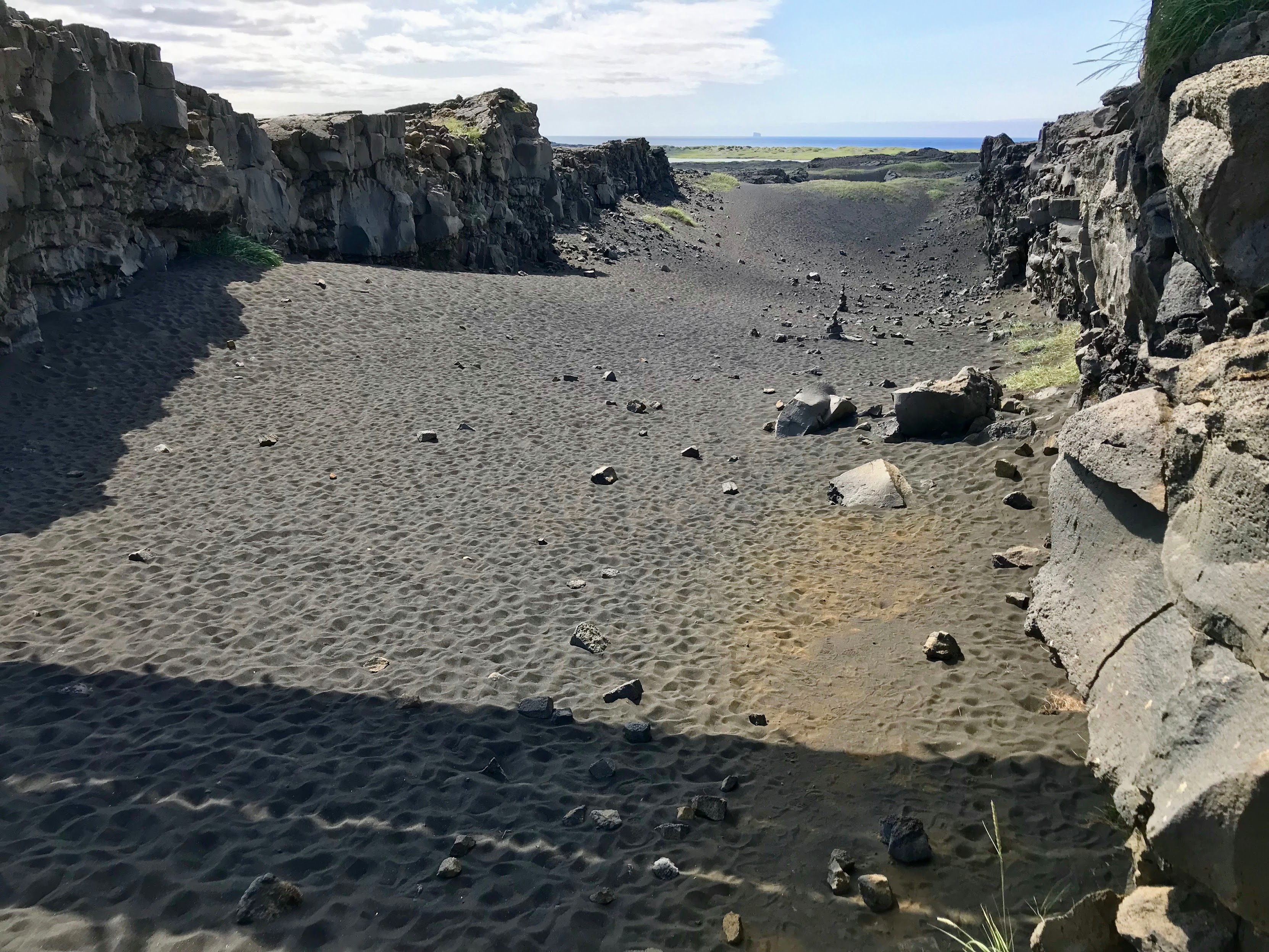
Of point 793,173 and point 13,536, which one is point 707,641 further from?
point 793,173

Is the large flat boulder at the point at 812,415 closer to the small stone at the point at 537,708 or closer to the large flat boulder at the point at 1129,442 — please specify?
the large flat boulder at the point at 1129,442

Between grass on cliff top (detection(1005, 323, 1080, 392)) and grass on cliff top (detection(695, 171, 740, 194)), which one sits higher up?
grass on cliff top (detection(695, 171, 740, 194))

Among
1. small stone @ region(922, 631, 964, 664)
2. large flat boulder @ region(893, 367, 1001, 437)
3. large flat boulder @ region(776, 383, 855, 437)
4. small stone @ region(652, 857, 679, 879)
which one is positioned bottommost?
small stone @ region(652, 857, 679, 879)

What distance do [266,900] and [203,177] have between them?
1522 centimetres

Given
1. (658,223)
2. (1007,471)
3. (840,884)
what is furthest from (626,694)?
(658,223)

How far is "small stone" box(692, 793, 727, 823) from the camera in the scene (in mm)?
4621

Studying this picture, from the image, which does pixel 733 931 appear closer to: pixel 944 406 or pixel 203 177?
pixel 944 406

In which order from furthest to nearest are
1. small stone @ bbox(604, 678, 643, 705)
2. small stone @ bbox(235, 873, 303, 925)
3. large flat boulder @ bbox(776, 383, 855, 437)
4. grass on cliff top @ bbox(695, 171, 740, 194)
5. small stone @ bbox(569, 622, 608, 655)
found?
grass on cliff top @ bbox(695, 171, 740, 194) < large flat boulder @ bbox(776, 383, 855, 437) < small stone @ bbox(569, 622, 608, 655) < small stone @ bbox(604, 678, 643, 705) < small stone @ bbox(235, 873, 303, 925)

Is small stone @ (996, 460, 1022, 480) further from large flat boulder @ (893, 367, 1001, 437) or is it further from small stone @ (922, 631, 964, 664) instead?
small stone @ (922, 631, 964, 664)

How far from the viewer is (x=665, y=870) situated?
4219 mm

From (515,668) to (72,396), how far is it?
26.7ft

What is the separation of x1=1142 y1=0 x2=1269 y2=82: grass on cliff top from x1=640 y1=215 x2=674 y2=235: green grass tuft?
2670 cm

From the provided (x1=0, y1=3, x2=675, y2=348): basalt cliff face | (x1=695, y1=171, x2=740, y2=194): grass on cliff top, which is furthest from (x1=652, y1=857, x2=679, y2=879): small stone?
(x1=695, y1=171, x2=740, y2=194): grass on cliff top

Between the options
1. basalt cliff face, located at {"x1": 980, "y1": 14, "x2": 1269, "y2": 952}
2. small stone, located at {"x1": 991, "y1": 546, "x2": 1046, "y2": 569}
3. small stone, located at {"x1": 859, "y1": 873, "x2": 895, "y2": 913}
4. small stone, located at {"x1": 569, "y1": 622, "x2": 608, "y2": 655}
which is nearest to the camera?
basalt cliff face, located at {"x1": 980, "y1": 14, "x2": 1269, "y2": 952}
